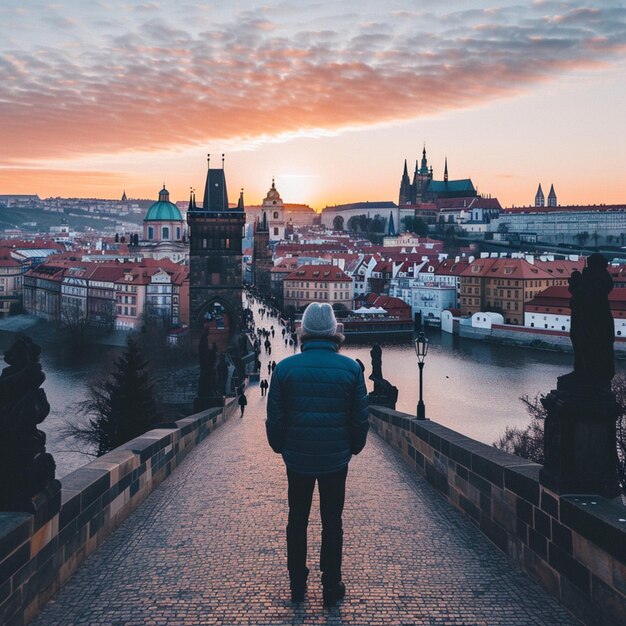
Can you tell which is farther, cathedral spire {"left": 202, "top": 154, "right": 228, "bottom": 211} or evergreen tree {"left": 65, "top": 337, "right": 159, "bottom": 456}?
cathedral spire {"left": 202, "top": 154, "right": 228, "bottom": 211}

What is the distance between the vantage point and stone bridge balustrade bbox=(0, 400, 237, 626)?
410 centimetres

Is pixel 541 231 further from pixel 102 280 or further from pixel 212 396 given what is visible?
pixel 212 396

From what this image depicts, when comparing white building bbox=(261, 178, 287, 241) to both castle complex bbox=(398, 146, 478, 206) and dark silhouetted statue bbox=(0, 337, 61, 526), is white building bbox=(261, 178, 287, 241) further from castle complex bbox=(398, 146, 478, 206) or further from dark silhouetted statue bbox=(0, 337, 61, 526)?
dark silhouetted statue bbox=(0, 337, 61, 526)

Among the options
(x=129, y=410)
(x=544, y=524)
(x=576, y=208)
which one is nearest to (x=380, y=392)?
(x=129, y=410)

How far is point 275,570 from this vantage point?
4.97 meters

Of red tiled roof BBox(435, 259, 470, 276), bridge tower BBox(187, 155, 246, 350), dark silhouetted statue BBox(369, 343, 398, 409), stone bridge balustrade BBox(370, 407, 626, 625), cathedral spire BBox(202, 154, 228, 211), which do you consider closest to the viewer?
stone bridge balustrade BBox(370, 407, 626, 625)

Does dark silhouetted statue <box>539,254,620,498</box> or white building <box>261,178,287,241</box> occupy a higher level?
white building <box>261,178,287,241</box>

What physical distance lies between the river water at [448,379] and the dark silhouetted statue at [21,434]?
19573mm

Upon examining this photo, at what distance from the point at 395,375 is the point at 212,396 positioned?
107ft

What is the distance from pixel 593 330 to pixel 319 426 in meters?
1.79

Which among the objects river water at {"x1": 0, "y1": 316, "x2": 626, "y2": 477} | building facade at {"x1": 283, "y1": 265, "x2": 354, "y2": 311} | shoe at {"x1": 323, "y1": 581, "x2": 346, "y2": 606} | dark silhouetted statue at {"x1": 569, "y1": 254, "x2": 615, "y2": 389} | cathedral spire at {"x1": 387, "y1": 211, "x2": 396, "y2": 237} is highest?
cathedral spire at {"x1": 387, "y1": 211, "x2": 396, "y2": 237}

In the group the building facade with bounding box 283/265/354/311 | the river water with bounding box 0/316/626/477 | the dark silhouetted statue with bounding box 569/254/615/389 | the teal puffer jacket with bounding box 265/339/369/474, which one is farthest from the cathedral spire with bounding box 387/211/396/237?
the teal puffer jacket with bounding box 265/339/369/474

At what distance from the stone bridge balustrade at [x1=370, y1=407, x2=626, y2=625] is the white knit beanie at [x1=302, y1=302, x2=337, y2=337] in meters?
1.76

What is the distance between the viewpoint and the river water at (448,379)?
31.7 m
